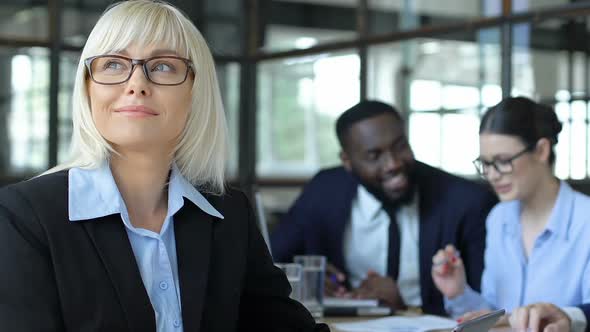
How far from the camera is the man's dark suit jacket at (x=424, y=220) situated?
315cm

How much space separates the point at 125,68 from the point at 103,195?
0.23 meters

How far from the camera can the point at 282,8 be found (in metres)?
4.94

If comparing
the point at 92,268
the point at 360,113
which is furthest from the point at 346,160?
the point at 92,268

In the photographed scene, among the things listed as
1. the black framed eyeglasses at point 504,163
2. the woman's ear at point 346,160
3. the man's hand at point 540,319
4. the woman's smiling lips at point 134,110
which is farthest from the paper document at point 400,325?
the woman's ear at point 346,160

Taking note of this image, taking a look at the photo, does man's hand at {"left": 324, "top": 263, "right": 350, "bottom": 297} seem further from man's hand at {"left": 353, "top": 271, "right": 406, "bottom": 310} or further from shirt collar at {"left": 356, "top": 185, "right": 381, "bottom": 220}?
shirt collar at {"left": 356, "top": 185, "right": 381, "bottom": 220}

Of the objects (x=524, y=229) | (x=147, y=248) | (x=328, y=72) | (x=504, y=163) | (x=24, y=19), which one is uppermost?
(x=24, y=19)

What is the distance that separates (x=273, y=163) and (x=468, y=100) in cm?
154

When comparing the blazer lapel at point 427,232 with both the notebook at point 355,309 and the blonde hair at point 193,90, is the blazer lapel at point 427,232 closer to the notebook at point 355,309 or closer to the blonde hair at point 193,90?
the notebook at point 355,309

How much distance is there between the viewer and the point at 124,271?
1.45 metres

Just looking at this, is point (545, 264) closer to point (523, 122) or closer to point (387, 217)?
point (523, 122)

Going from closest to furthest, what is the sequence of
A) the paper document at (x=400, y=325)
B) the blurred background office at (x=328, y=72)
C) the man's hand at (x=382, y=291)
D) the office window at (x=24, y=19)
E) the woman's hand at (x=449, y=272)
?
the paper document at (x=400, y=325)
the woman's hand at (x=449, y=272)
the man's hand at (x=382, y=291)
the blurred background office at (x=328, y=72)
the office window at (x=24, y=19)

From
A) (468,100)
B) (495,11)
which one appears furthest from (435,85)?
(495,11)

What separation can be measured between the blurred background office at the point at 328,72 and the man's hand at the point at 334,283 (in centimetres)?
104

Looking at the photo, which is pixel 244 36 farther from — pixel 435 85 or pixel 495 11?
pixel 495 11
